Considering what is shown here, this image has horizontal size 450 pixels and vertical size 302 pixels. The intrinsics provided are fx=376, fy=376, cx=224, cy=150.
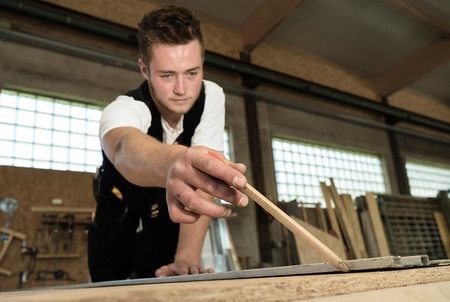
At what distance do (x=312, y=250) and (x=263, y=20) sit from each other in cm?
285

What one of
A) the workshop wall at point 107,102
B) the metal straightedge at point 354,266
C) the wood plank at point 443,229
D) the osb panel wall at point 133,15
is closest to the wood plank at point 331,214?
the workshop wall at point 107,102

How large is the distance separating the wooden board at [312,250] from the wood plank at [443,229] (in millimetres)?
1784

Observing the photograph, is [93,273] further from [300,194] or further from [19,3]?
[300,194]

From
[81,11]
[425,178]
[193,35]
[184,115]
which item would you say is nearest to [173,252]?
[184,115]

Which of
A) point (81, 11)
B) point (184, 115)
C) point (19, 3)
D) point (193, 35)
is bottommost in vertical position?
point (184, 115)

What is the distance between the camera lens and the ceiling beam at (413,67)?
5.35 meters

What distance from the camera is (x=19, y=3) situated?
11.3ft

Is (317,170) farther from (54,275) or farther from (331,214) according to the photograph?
(54,275)

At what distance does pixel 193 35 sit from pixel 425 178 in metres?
6.44

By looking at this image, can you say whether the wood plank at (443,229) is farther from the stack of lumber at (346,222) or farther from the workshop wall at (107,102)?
the stack of lumber at (346,222)

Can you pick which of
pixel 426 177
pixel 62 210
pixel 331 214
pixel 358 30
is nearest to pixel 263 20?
pixel 358 30

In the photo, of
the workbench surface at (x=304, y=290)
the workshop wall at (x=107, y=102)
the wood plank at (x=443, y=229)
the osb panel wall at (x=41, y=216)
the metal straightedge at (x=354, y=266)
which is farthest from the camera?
the wood plank at (x=443, y=229)

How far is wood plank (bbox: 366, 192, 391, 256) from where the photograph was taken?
402cm

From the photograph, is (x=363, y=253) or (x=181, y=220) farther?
(x=363, y=253)
